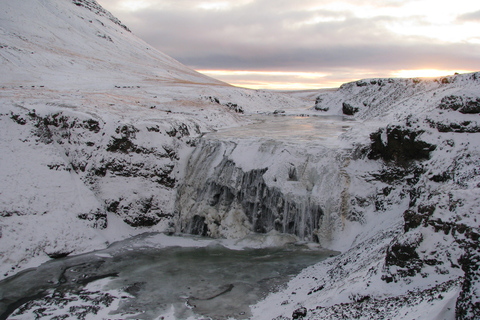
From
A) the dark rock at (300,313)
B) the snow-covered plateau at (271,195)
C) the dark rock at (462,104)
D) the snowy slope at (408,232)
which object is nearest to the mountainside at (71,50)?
the snow-covered plateau at (271,195)

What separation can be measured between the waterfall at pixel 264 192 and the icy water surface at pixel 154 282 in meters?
1.56

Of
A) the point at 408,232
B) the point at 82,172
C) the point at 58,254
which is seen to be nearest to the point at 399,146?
the point at 408,232

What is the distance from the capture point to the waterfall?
18359 mm

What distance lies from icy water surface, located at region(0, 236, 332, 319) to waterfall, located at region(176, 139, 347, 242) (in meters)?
1.56

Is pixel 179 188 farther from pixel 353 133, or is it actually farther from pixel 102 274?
pixel 353 133

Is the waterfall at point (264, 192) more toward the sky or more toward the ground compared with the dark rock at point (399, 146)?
more toward the ground

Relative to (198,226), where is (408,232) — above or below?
above

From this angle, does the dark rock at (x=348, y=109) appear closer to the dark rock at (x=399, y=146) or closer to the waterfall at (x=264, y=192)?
the waterfall at (x=264, y=192)

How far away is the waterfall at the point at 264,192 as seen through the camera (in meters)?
18.4

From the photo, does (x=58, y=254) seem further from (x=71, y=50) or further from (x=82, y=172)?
(x=71, y=50)

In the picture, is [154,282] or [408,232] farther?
[154,282]

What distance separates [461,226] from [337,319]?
3527mm

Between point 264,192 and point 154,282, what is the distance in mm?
7440

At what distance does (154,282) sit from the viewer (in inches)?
575
